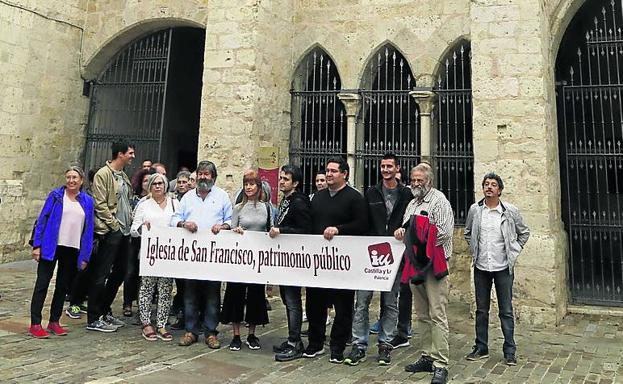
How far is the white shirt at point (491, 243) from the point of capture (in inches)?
179

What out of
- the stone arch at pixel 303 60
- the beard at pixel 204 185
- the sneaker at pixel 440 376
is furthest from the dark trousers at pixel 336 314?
the stone arch at pixel 303 60

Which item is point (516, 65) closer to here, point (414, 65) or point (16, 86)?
point (414, 65)

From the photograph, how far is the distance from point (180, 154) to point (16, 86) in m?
3.91

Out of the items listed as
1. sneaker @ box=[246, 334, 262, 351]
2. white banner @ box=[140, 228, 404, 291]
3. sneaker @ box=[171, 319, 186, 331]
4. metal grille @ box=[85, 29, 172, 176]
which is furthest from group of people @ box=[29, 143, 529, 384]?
metal grille @ box=[85, 29, 172, 176]

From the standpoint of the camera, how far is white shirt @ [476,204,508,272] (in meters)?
4.54

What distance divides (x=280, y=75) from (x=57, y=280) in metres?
4.70

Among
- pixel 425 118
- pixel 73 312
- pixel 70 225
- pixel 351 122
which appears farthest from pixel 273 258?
pixel 425 118

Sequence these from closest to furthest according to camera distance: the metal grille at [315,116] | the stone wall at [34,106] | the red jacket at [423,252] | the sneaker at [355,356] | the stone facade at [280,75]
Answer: the red jacket at [423,252]
the sneaker at [355,356]
the stone facade at [280,75]
the metal grille at [315,116]
the stone wall at [34,106]

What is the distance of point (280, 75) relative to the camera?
8102 millimetres

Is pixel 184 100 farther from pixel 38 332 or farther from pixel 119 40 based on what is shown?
pixel 38 332

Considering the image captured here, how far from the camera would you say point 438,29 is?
25.4ft

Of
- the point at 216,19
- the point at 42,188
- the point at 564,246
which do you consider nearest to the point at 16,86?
the point at 42,188

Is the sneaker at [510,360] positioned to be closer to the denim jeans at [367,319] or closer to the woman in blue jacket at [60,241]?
the denim jeans at [367,319]

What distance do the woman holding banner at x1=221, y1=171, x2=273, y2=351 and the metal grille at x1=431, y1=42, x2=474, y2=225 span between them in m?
3.71
